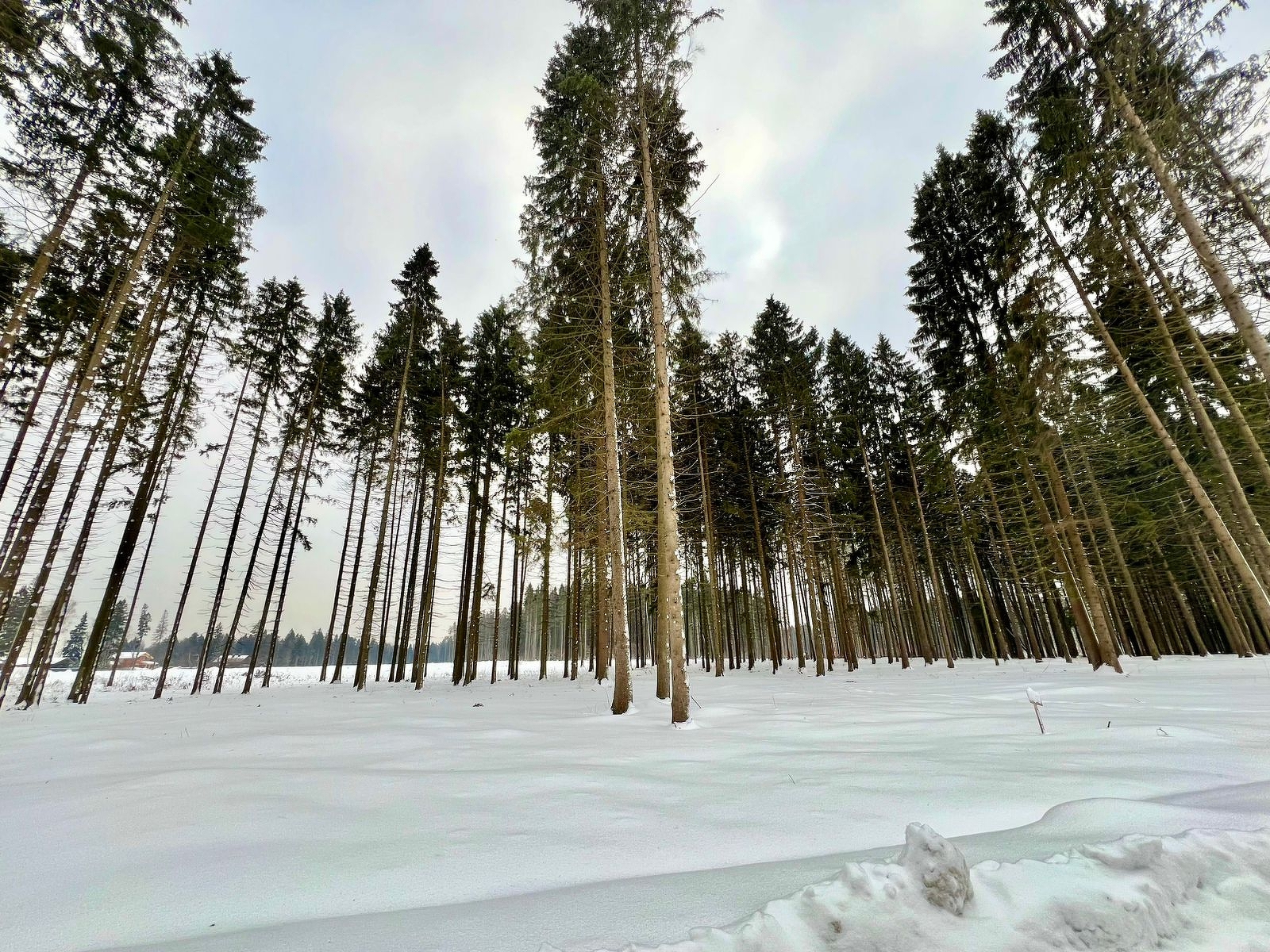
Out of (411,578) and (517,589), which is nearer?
(411,578)

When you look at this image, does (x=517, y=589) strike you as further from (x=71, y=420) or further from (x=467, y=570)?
(x=71, y=420)

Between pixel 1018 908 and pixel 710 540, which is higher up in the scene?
pixel 710 540

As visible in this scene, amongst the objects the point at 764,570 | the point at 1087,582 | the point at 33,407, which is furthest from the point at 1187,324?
the point at 33,407

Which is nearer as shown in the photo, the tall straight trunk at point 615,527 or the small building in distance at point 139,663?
the tall straight trunk at point 615,527

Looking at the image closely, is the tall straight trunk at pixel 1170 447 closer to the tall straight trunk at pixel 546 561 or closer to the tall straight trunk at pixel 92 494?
the tall straight trunk at pixel 546 561

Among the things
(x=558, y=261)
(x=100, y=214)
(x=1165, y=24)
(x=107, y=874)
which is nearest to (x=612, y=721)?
(x=107, y=874)

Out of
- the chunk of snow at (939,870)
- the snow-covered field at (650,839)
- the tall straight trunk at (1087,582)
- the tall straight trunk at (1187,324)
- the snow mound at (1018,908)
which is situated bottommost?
the snow-covered field at (650,839)

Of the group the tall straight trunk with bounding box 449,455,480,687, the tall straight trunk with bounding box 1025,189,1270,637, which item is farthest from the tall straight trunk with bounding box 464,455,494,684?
the tall straight trunk with bounding box 1025,189,1270,637

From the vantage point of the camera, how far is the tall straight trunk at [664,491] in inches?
249

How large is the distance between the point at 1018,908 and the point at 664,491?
6.06 m

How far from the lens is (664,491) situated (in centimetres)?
727

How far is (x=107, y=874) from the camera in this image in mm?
1918

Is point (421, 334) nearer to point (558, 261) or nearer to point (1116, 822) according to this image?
point (558, 261)

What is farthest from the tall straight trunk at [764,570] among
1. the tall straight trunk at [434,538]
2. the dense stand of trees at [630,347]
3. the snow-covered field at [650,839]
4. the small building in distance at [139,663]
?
the small building in distance at [139,663]
